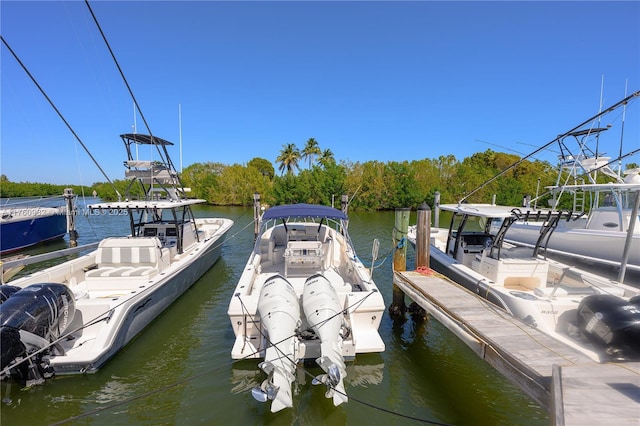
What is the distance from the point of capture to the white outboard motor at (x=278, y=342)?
363cm

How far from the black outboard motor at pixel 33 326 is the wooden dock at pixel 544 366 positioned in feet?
20.0

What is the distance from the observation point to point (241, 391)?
472 cm

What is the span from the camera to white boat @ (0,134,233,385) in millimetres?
4266

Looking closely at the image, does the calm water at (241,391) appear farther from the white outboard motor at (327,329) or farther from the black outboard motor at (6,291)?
the black outboard motor at (6,291)

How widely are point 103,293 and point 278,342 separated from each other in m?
4.98

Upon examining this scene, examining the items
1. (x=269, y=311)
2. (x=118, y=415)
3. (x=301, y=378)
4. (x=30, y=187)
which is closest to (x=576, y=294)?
(x=301, y=378)

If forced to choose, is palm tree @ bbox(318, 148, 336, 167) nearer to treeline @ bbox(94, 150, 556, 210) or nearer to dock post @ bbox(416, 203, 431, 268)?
treeline @ bbox(94, 150, 556, 210)

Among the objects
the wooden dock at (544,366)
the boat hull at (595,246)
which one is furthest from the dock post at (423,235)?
the boat hull at (595,246)

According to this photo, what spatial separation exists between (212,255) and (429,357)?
A: 832 cm

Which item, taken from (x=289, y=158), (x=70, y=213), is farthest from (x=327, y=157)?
(x=70, y=213)

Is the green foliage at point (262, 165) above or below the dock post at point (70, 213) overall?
above

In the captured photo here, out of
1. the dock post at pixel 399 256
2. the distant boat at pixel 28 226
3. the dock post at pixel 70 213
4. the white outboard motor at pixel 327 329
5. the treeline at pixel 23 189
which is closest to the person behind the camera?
the white outboard motor at pixel 327 329

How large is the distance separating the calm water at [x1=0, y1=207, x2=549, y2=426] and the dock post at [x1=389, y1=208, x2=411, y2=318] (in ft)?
2.26

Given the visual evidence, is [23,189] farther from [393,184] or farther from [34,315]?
[34,315]
